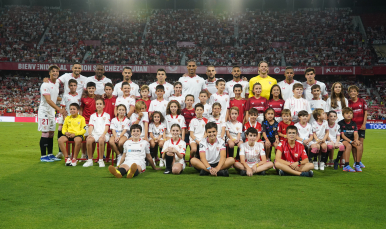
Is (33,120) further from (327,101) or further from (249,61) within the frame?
(327,101)

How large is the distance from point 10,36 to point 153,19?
16.4 meters

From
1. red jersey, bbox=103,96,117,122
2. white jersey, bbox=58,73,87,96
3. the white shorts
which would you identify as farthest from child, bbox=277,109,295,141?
the white shorts

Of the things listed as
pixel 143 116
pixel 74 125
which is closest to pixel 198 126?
pixel 143 116

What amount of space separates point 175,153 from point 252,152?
63.6 inches

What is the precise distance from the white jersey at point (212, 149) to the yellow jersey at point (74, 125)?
10.1 feet

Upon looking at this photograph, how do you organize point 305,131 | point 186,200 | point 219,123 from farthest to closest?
point 219,123 → point 305,131 → point 186,200

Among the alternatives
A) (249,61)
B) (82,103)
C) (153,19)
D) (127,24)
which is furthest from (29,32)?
(82,103)

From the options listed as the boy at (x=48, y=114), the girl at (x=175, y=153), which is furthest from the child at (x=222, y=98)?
the boy at (x=48, y=114)

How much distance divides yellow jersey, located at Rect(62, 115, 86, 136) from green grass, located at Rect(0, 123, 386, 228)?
130 cm

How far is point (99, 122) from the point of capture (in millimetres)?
7781

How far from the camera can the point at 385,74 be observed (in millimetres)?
31203

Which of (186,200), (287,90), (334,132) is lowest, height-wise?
(186,200)

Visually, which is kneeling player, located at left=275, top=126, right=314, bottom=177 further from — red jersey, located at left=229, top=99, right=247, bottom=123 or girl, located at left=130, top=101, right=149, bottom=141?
girl, located at left=130, top=101, right=149, bottom=141

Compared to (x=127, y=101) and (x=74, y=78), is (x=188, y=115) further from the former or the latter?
(x=74, y=78)
